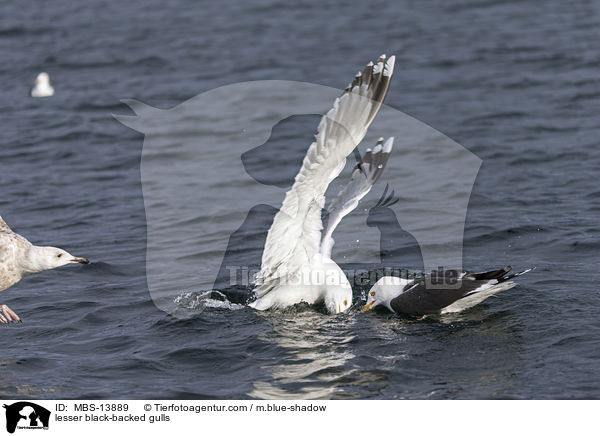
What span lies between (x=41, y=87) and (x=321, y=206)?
12456mm

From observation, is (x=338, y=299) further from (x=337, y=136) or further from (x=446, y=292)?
(x=337, y=136)

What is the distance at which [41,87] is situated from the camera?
18469 millimetres

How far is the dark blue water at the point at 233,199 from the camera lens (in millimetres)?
7211

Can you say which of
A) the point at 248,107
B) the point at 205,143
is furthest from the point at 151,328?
the point at 248,107

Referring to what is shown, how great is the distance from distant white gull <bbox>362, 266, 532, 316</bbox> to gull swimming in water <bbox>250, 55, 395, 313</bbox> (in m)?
0.54

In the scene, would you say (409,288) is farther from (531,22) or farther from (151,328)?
(531,22)

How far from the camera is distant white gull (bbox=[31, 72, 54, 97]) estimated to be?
727 inches

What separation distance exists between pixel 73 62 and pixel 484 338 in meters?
15.8

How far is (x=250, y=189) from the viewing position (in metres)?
13.2

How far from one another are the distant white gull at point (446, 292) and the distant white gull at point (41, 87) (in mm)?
12252

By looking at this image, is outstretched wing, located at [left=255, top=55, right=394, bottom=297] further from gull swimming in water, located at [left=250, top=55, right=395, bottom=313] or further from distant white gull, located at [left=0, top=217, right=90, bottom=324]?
distant white gull, located at [left=0, top=217, right=90, bottom=324]
